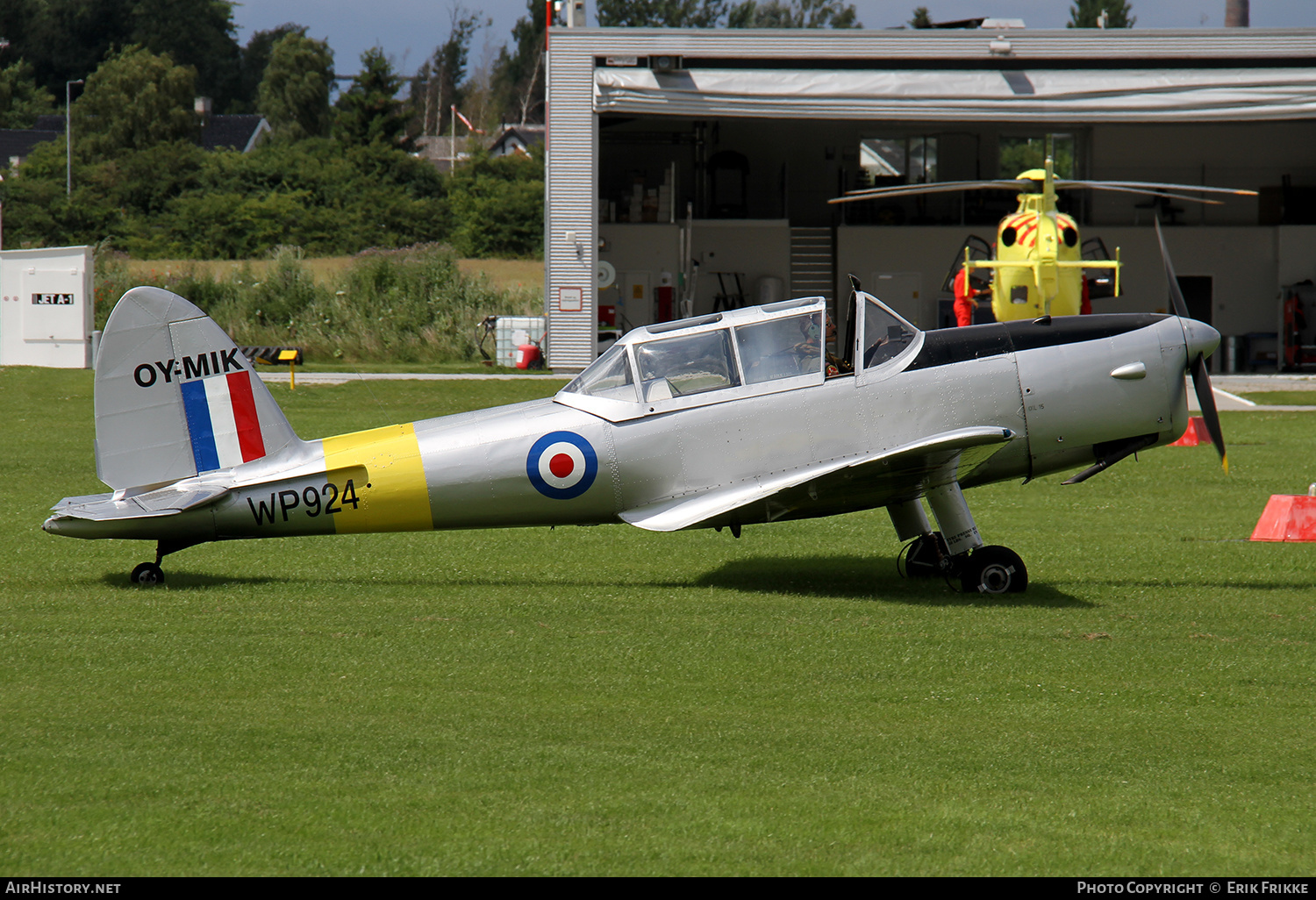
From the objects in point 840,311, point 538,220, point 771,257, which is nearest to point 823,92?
point 771,257

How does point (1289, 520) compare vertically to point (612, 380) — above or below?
below

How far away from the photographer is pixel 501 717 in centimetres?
585

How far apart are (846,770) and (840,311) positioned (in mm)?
38009

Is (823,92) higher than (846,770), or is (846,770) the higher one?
(823,92)

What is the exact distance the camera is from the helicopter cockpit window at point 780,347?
8.60 metres

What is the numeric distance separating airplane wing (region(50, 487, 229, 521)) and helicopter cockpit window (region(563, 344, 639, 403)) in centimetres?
262

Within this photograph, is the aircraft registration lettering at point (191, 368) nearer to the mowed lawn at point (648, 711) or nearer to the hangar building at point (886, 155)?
the mowed lawn at point (648, 711)

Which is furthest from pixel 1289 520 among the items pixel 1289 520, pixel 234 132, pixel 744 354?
pixel 234 132

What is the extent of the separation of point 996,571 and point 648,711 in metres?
3.79

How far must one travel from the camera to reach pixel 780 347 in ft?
28.3

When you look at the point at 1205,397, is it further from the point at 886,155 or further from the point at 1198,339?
the point at 886,155

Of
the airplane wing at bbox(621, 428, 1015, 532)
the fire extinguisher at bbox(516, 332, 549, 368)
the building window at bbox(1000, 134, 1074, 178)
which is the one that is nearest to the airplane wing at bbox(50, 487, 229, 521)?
the airplane wing at bbox(621, 428, 1015, 532)

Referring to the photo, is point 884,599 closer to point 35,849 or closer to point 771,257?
point 35,849

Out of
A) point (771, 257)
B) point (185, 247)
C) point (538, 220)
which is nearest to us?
point (771, 257)
